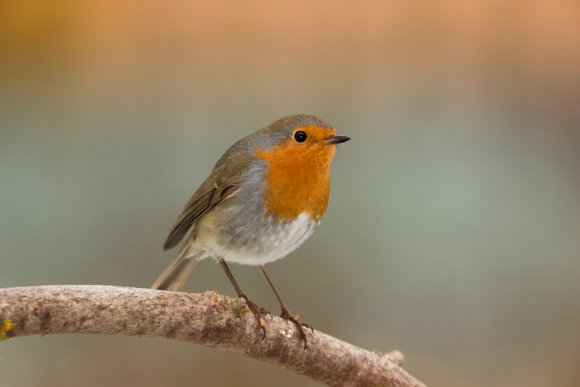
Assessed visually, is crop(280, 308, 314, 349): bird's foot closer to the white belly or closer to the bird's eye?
the white belly

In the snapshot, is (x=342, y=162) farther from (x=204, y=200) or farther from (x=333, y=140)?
(x=333, y=140)

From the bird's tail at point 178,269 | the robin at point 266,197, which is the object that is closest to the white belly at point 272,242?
the robin at point 266,197

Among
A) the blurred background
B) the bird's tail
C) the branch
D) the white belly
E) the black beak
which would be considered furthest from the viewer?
the blurred background

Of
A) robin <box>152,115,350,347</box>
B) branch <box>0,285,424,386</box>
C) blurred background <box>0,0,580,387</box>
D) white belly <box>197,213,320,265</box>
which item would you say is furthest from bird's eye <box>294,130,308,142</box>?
blurred background <box>0,0,580,387</box>

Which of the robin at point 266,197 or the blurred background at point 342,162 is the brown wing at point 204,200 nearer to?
the robin at point 266,197

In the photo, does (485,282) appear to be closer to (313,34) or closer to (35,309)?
(313,34)

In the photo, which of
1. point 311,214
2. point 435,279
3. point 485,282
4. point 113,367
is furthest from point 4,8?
point 485,282
